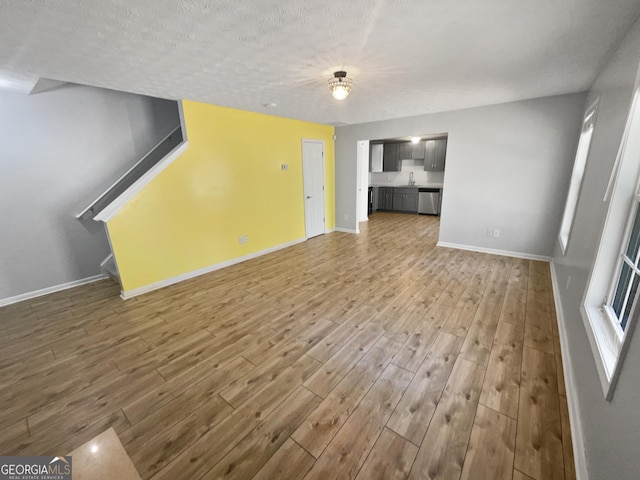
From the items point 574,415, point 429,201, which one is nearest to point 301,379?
point 574,415

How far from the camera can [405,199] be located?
8.15 metres

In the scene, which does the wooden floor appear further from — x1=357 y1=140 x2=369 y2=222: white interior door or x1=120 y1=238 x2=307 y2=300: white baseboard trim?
x1=357 y1=140 x2=369 y2=222: white interior door

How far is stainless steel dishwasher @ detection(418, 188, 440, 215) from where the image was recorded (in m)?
7.61

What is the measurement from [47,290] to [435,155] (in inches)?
341

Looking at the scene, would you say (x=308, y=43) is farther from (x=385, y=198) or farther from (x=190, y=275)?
(x=385, y=198)

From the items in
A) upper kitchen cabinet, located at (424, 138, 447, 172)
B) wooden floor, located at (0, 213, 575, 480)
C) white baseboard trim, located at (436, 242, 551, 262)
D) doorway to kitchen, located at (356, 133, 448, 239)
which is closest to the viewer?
wooden floor, located at (0, 213, 575, 480)

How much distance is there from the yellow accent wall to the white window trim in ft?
13.4

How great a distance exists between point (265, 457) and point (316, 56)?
111 inches

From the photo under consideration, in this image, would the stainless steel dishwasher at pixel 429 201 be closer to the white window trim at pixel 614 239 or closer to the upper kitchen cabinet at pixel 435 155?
the upper kitchen cabinet at pixel 435 155

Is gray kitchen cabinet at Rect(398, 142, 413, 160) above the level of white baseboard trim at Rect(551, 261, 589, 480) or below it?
above

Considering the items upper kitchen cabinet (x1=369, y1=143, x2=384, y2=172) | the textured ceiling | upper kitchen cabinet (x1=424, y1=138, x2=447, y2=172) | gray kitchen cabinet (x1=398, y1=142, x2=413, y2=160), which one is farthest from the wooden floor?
upper kitchen cabinet (x1=369, y1=143, x2=384, y2=172)

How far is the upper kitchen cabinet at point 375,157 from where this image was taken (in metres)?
8.21

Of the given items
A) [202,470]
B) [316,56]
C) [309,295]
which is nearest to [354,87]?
[316,56]

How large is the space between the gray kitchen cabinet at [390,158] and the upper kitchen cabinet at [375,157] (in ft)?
0.44
